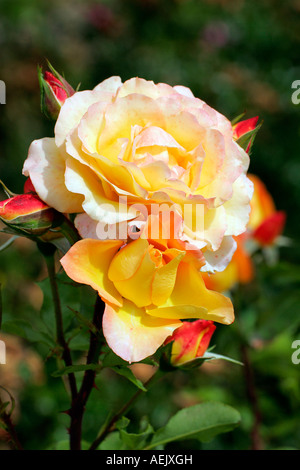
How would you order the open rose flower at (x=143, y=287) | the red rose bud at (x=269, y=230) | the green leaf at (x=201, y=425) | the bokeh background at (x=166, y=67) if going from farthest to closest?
the bokeh background at (x=166, y=67)
the red rose bud at (x=269, y=230)
the green leaf at (x=201, y=425)
the open rose flower at (x=143, y=287)

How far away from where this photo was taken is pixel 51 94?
579 millimetres

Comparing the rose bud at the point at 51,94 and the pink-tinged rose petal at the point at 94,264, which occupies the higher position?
the rose bud at the point at 51,94

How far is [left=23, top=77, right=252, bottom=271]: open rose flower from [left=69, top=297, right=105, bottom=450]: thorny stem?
0.12 meters

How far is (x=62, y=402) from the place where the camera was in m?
0.99

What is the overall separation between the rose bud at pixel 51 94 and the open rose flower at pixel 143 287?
158 millimetres

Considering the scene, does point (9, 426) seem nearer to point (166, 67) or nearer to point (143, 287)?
point (143, 287)

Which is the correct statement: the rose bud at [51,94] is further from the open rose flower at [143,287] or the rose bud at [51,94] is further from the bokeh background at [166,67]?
the bokeh background at [166,67]

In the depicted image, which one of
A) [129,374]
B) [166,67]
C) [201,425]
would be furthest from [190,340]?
[166,67]

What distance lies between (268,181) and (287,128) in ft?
0.96

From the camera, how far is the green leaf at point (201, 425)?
75 cm

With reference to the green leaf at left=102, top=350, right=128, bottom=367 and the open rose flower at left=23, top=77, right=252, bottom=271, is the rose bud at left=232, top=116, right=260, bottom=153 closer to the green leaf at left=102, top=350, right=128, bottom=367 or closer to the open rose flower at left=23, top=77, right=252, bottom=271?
the open rose flower at left=23, top=77, right=252, bottom=271

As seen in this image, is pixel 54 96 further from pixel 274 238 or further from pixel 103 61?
pixel 103 61

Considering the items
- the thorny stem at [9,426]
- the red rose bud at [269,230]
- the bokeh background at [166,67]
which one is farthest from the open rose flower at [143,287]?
the bokeh background at [166,67]

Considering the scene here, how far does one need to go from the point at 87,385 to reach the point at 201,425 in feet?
0.68
